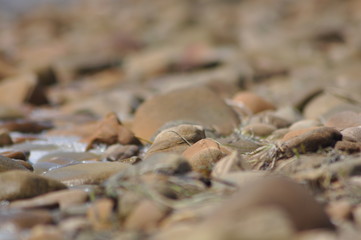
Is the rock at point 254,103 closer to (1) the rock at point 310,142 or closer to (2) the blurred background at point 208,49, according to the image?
(2) the blurred background at point 208,49

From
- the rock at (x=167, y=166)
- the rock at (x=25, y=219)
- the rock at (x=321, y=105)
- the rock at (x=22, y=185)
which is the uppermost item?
the rock at (x=167, y=166)

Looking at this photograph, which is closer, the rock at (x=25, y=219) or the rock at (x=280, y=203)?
the rock at (x=280, y=203)

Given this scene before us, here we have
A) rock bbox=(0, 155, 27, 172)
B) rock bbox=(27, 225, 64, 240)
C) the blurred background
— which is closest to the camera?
rock bbox=(27, 225, 64, 240)

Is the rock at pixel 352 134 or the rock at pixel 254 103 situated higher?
the rock at pixel 352 134

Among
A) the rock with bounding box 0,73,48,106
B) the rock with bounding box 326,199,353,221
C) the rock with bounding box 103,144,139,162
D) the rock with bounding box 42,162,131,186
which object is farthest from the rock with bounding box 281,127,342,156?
the rock with bounding box 0,73,48,106

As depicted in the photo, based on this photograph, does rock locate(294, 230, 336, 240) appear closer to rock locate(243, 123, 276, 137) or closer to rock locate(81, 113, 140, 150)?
rock locate(243, 123, 276, 137)

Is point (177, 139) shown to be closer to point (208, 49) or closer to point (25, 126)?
point (25, 126)

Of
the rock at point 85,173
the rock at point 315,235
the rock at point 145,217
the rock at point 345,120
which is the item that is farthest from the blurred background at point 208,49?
the rock at point 315,235
